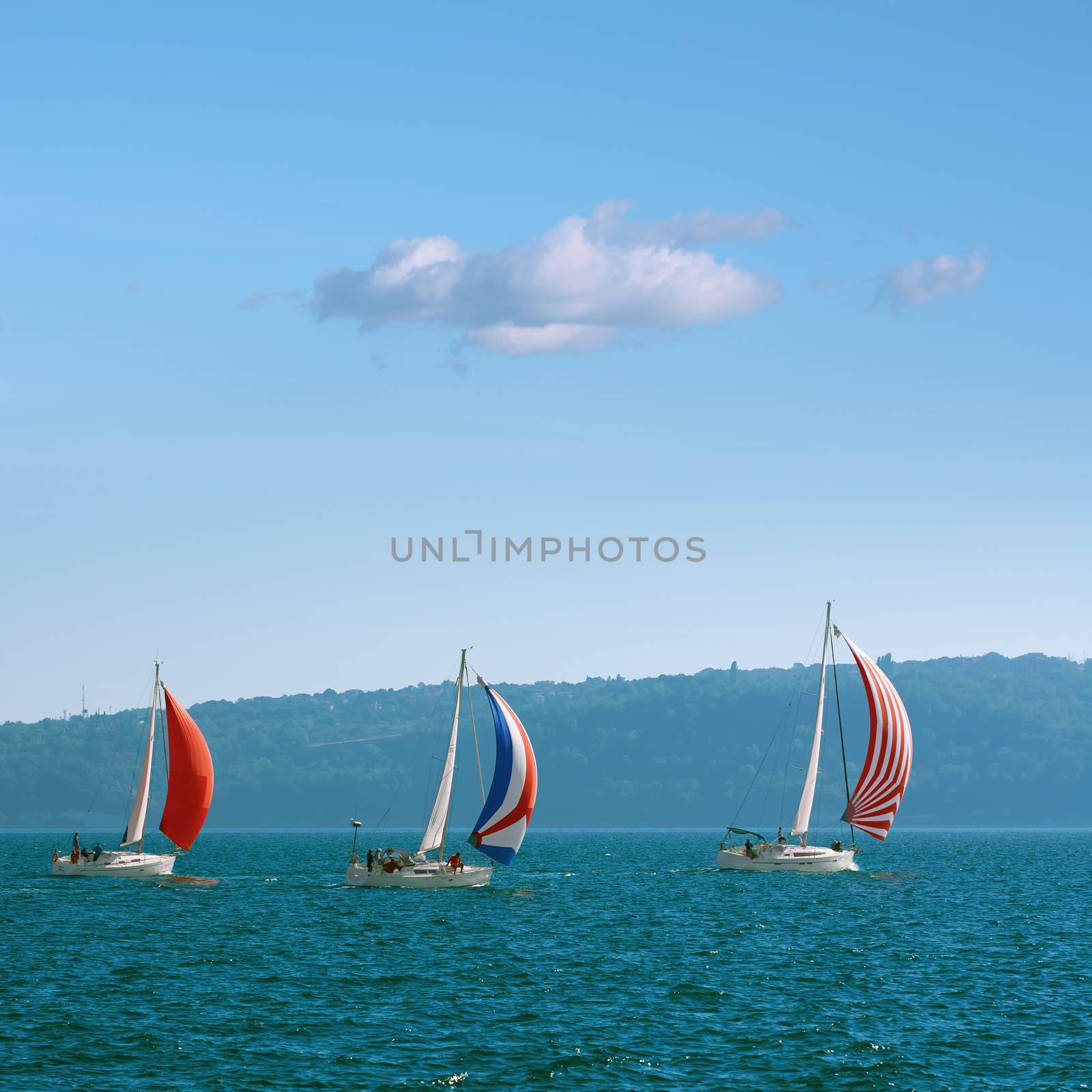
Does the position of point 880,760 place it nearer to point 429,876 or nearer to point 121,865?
point 429,876

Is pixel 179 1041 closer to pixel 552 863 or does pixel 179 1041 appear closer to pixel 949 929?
pixel 949 929

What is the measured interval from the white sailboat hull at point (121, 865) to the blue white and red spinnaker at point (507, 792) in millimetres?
22153

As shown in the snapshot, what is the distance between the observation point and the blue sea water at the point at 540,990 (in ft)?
126

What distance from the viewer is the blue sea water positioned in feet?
126

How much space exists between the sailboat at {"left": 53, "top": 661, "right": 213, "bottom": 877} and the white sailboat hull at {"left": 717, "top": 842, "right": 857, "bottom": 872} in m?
32.0

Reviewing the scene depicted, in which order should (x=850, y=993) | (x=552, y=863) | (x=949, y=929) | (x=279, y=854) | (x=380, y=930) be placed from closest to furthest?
(x=850, y=993) < (x=380, y=930) < (x=949, y=929) < (x=552, y=863) < (x=279, y=854)

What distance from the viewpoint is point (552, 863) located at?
134m

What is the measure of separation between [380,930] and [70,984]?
17125mm

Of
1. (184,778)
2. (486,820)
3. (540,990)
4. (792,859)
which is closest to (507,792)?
(486,820)

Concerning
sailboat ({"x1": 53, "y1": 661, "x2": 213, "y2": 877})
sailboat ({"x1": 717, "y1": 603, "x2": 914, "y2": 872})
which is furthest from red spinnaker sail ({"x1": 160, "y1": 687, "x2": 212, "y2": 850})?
sailboat ({"x1": 717, "y1": 603, "x2": 914, "y2": 872})

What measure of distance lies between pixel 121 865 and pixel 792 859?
38788 millimetres

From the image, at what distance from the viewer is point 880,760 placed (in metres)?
93.4

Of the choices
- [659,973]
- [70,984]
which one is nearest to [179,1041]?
[70,984]

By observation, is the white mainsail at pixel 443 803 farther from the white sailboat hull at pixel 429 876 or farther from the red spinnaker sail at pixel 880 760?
the red spinnaker sail at pixel 880 760
